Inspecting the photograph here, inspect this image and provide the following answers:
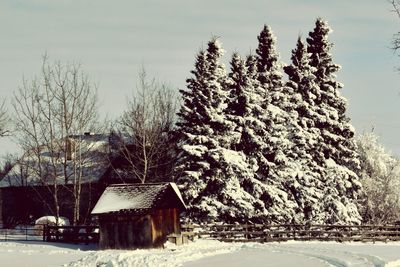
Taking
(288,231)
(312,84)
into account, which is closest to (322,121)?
(312,84)

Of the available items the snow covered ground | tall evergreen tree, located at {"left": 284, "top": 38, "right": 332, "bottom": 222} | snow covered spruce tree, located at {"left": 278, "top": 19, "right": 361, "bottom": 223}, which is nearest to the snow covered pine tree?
snow covered spruce tree, located at {"left": 278, "top": 19, "right": 361, "bottom": 223}

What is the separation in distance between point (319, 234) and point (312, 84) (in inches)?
449

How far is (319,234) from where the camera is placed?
123 ft

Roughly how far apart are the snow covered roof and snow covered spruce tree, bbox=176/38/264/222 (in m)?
2.64

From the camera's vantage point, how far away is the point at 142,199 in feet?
111

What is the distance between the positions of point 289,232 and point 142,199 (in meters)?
9.46

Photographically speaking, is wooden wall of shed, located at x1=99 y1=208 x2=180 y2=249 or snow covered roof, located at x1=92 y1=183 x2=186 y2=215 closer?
wooden wall of shed, located at x1=99 y1=208 x2=180 y2=249

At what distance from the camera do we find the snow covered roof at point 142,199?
3328cm

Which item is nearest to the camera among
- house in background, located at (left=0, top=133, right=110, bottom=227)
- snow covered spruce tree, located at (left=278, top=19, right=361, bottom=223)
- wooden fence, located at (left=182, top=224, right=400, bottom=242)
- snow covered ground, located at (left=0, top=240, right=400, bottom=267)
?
snow covered ground, located at (left=0, top=240, right=400, bottom=267)

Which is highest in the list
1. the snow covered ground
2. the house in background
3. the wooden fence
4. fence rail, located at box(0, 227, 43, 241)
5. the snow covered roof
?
the house in background

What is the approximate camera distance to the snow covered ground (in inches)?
926

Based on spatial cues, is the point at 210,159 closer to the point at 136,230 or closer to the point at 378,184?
the point at 136,230

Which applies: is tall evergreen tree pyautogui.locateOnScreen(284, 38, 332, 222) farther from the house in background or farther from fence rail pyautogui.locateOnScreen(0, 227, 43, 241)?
the house in background

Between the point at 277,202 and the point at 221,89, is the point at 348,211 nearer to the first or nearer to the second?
the point at 277,202
